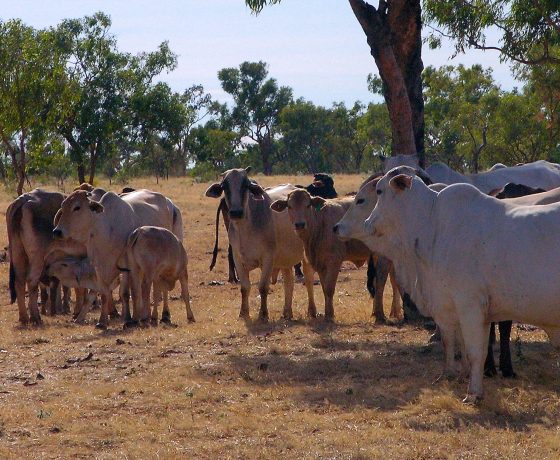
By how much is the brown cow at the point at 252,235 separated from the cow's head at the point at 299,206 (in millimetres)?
514

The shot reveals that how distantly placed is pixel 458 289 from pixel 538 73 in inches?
1010

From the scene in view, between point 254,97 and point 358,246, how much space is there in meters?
49.1

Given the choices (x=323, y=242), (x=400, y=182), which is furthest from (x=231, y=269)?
(x=400, y=182)

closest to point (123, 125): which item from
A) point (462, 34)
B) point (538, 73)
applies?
point (538, 73)

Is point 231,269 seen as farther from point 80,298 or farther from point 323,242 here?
point 323,242

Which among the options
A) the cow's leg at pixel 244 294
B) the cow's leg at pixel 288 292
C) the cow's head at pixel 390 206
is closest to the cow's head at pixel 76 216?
the cow's leg at pixel 244 294

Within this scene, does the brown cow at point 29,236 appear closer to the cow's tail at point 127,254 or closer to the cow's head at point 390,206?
the cow's tail at point 127,254

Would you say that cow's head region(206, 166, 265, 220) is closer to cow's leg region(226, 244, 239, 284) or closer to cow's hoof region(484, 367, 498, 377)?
cow's leg region(226, 244, 239, 284)

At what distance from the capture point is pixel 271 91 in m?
62.6

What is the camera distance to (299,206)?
526 inches

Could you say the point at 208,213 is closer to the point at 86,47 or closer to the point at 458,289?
the point at 86,47

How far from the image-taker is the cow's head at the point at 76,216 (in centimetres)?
1370

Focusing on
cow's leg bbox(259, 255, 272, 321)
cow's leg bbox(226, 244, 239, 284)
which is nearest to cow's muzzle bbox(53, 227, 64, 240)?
cow's leg bbox(259, 255, 272, 321)

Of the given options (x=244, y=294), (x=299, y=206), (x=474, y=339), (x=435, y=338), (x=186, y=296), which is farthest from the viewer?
(x=244, y=294)
